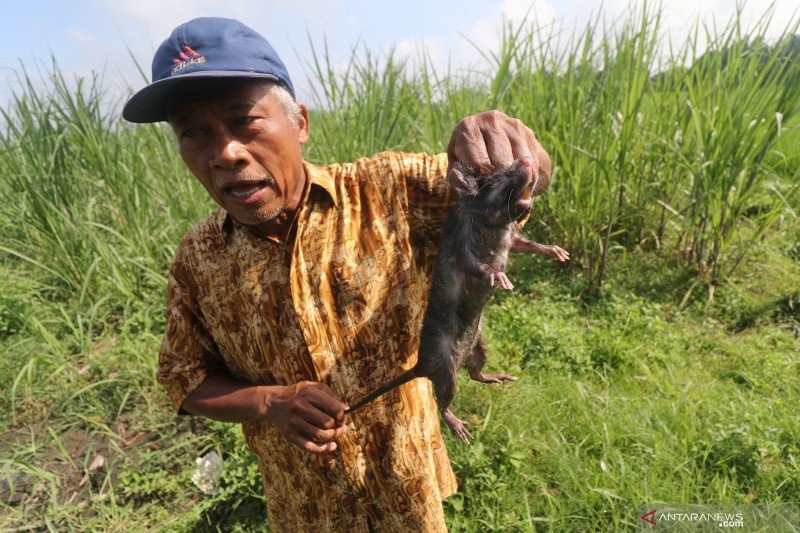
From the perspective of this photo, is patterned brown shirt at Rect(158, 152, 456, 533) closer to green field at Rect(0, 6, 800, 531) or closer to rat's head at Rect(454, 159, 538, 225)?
rat's head at Rect(454, 159, 538, 225)

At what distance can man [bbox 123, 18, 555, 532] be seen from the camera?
1.22 m

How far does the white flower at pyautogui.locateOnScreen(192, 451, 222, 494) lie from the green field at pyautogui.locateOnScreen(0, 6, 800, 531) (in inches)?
2.0

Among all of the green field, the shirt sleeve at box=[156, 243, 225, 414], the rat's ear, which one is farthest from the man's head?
the green field

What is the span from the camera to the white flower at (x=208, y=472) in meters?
2.47

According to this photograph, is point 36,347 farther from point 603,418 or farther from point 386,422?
point 603,418

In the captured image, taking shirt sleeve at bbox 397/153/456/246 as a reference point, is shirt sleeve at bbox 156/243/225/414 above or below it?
below

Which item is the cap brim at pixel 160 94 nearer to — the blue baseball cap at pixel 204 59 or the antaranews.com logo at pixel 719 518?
the blue baseball cap at pixel 204 59

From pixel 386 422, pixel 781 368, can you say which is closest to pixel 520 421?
pixel 386 422

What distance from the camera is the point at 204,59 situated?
116cm

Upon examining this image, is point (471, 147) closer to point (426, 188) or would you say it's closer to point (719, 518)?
point (426, 188)

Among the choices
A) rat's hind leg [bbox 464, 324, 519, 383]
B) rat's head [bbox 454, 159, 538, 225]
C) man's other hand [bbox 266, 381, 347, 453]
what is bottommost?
rat's hind leg [bbox 464, 324, 519, 383]

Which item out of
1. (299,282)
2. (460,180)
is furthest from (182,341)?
(460,180)

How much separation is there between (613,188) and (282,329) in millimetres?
2959

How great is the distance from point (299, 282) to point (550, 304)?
2.52 meters
